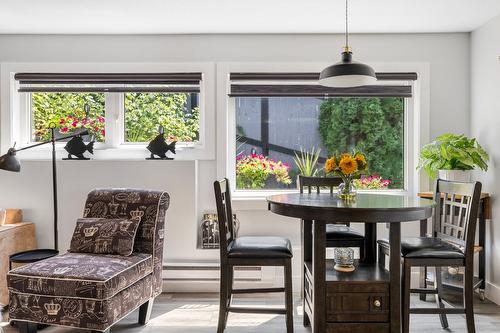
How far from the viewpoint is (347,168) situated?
267cm

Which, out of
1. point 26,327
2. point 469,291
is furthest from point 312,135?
point 26,327

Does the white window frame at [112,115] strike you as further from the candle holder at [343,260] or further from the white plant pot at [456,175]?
the white plant pot at [456,175]

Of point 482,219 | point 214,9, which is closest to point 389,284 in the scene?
point 482,219

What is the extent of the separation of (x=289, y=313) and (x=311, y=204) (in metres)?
0.75

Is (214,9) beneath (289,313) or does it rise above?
above

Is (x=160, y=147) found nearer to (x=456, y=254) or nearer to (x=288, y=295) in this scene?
(x=288, y=295)

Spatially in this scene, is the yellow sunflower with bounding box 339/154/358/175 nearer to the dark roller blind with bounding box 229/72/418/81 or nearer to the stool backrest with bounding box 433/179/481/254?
the stool backrest with bounding box 433/179/481/254

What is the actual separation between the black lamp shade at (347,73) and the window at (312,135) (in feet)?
4.15

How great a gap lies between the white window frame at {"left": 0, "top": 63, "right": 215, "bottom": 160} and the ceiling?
321 mm

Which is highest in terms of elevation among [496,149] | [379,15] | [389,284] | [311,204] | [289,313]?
[379,15]

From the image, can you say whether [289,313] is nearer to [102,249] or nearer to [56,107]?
[102,249]

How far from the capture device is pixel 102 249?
287 cm

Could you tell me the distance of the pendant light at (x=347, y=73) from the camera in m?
2.56

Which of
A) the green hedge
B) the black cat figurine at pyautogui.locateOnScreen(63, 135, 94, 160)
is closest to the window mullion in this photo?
the black cat figurine at pyautogui.locateOnScreen(63, 135, 94, 160)
